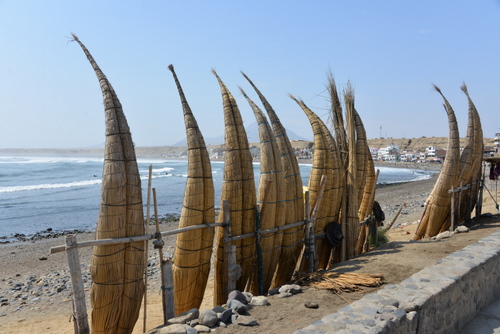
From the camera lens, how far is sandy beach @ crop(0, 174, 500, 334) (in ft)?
14.8

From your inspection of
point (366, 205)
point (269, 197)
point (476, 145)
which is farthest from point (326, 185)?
point (476, 145)

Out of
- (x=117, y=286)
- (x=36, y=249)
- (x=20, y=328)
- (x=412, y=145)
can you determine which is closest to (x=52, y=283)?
(x=20, y=328)

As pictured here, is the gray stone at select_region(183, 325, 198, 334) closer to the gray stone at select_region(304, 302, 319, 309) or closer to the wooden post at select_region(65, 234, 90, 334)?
the wooden post at select_region(65, 234, 90, 334)

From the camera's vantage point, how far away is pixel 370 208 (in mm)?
8758

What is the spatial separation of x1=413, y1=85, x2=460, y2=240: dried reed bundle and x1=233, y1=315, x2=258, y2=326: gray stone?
21.7 feet

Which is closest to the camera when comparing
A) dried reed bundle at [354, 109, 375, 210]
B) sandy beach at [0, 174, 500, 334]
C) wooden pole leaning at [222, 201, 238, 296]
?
sandy beach at [0, 174, 500, 334]

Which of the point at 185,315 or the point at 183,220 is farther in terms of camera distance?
the point at 183,220

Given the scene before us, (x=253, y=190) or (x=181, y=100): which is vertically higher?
(x=181, y=100)

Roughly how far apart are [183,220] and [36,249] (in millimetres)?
11904

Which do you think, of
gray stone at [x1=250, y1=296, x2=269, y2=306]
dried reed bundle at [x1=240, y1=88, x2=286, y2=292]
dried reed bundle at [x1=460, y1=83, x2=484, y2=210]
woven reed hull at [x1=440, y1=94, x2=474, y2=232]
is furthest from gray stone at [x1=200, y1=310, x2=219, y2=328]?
dried reed bundle at [x1=460, y1=83, x2=484, y2=210]

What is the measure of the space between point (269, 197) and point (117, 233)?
234 cm

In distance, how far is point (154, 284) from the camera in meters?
10.2

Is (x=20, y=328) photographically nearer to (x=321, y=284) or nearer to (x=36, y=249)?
(x=321, y=284)

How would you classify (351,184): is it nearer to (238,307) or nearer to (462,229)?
(462,229)
